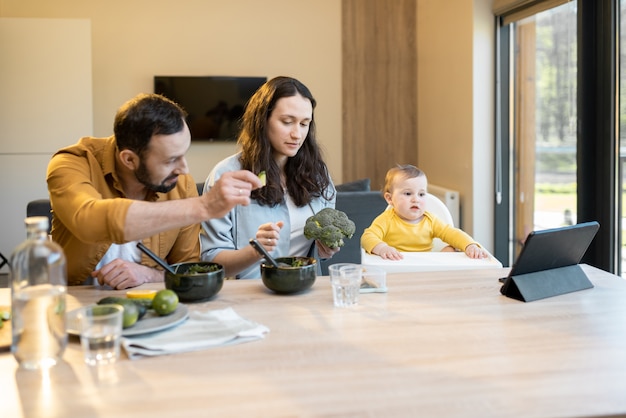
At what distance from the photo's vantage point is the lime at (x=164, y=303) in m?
1.47

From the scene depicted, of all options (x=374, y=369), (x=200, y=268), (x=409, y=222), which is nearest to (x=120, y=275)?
(x=200, y=268)

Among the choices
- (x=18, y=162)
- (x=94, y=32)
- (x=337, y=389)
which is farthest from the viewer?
(x=94, y=32)

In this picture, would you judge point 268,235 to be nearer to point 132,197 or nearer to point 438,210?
point 132,197

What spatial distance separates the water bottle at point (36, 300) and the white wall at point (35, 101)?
470 cm

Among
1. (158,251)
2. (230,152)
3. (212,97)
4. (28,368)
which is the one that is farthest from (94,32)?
(28,368)

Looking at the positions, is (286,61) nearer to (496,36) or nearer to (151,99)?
(496,36)

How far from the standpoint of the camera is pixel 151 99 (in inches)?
74.0

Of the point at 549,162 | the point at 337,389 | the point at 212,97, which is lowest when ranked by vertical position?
the point at 337,389

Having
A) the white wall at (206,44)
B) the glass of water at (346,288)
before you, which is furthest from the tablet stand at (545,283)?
the white wall at (206,44)

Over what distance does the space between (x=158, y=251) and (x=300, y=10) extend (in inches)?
187

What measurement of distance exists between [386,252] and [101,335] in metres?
1.34

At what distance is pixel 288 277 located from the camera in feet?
5.79

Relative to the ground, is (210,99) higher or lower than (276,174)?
higher

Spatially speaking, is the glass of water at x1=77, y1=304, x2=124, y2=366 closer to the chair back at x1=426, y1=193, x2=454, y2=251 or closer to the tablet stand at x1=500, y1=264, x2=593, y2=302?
the tablet stand at x1=500, y1=264, x2=593, y2=302
